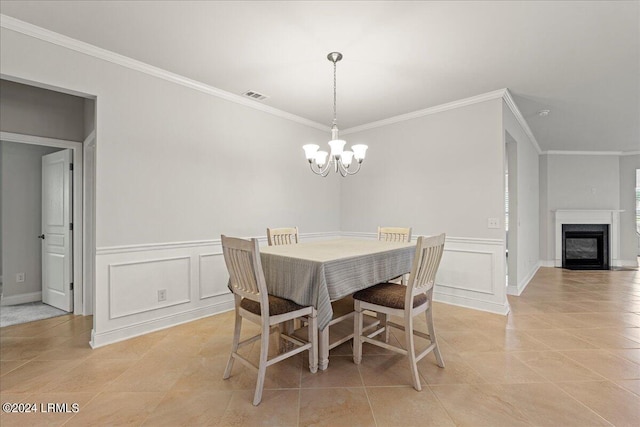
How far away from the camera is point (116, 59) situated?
274 cm

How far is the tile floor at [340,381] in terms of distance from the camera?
173 centimetres

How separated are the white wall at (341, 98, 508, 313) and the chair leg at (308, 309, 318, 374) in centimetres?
241

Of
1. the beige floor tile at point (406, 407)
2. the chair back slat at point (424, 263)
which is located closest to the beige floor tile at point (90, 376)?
the beige floor tile at point (406, 407)

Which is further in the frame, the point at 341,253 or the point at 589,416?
the point at 341,253

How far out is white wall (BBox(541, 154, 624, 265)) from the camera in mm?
6852

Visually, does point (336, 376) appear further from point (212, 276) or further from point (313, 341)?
point (212, 276)

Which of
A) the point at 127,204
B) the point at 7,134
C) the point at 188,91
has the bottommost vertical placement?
the point at 127,204

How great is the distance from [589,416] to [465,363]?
735 millimetres

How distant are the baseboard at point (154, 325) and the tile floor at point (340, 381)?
0.09 meters

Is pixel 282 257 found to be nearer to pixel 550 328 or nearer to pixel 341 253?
pixel 341 253

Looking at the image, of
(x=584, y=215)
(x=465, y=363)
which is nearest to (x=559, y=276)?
(x=584, y=215)

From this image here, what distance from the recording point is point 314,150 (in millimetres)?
2738

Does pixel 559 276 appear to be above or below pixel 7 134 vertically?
below

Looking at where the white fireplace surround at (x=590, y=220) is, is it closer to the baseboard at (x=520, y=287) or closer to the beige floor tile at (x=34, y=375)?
the baseboard at (x=520, y=287)
